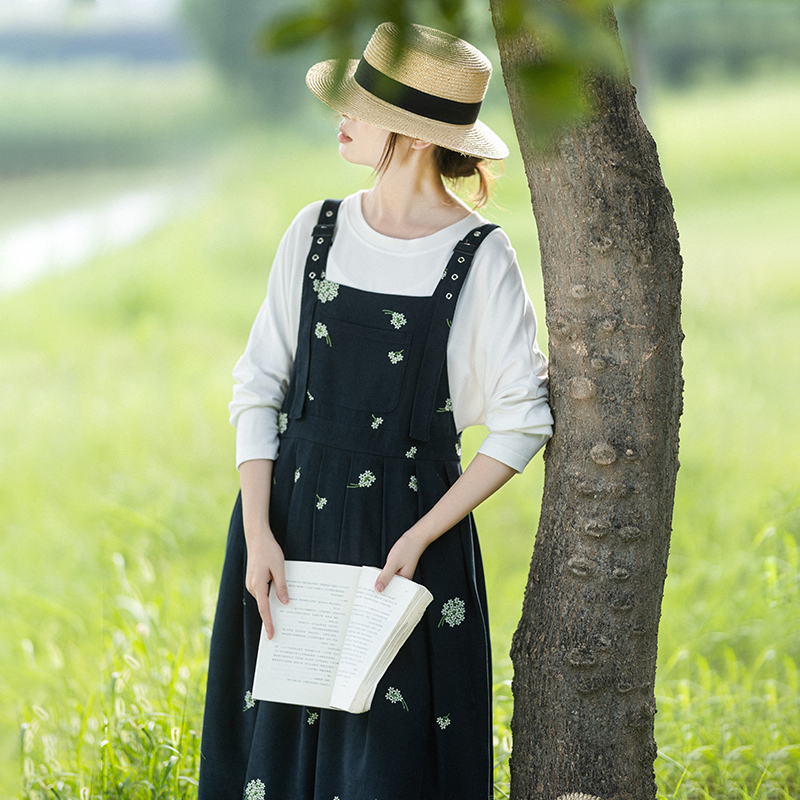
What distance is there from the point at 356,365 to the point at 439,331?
0.44ft

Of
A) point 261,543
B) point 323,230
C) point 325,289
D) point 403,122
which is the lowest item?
point 261,543

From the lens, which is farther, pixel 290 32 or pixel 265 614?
pixel 265 614

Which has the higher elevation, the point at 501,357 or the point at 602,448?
the point at 501,357

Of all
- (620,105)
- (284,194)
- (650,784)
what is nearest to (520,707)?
(650,784)

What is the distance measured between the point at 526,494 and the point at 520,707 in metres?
2.13

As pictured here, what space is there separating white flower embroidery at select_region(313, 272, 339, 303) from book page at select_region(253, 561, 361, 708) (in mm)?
392

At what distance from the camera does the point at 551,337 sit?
1.37m

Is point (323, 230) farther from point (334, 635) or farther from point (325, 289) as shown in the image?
point (334, 635)

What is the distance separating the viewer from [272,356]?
150 centimetres

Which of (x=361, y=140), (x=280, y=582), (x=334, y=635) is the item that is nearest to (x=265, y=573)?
(x=280, y=582)

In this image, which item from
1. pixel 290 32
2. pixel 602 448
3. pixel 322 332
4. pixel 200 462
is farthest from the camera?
pixel 200 462

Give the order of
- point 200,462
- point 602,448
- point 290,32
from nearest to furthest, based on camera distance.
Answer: point 290,32
point 602,448
point 200,462

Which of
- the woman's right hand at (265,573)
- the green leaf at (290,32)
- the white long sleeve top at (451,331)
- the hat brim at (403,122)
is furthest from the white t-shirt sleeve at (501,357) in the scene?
the green leaf at (290,32)

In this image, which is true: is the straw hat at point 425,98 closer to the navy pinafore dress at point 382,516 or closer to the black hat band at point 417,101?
the black hat band at point 417,101
